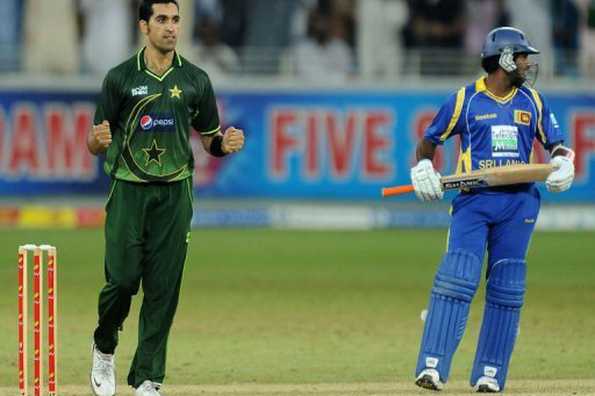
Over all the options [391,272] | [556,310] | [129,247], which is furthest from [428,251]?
[129,247]

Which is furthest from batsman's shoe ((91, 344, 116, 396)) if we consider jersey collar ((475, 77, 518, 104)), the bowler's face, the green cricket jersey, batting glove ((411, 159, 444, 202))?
jersey collar ((475, 77, 518, 104))

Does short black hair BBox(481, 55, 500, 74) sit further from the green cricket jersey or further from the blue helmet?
the green cricket jersey

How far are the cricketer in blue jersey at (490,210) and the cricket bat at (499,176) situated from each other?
63mm

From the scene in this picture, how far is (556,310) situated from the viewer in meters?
12.9

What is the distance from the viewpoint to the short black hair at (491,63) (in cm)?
832

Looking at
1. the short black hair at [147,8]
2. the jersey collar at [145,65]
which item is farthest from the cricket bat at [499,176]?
the short black hair at [147,8]

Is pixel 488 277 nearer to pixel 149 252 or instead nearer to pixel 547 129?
pixel 547 129

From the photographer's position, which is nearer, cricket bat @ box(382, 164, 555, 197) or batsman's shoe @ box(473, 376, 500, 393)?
cricket bat @ box(382, 164, 555, 197)

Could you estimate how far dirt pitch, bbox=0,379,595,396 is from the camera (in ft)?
27.3

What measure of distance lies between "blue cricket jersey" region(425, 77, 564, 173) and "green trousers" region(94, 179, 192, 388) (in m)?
1.37

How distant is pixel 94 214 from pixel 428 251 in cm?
523

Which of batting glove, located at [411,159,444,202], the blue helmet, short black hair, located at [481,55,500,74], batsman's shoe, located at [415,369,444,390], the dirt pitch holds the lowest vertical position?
the dirt pitch

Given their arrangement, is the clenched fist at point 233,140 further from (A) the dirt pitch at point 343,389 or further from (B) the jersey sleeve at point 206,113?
(A) the dirt pitch at point 343,389

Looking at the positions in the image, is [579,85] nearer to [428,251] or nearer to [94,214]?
[428,251]
